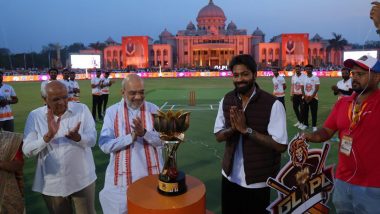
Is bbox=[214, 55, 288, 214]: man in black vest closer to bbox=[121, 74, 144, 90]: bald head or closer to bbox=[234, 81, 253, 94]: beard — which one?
bbox=[234, 81, 253, 94]: beard

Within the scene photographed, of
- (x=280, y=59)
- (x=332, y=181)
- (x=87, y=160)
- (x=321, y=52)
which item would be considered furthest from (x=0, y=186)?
(x=321, y=52)

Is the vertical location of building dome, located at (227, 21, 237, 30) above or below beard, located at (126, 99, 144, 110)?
above

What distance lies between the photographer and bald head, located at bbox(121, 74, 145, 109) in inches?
119

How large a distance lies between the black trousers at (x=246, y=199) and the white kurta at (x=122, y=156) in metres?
0.78

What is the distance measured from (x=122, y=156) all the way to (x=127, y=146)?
0.11 meters

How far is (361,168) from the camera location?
2.93 metres

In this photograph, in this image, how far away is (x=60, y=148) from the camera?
3328mm

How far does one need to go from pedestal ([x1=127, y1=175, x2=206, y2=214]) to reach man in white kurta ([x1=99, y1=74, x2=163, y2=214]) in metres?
0.32

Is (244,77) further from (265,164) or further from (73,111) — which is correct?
(73,111)

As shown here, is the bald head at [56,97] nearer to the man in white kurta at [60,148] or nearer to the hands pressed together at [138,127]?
the man in white kurta at [60,148]

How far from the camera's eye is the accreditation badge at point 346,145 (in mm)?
2990

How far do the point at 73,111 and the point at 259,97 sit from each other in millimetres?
1938

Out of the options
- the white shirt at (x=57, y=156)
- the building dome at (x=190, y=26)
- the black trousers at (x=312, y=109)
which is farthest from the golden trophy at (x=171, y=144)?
the building dome at (x=190, y=26)

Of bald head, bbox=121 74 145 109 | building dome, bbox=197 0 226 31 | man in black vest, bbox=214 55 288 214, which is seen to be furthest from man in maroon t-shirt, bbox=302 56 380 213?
building dome, bbox=197 0 226 31
